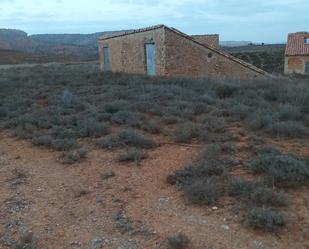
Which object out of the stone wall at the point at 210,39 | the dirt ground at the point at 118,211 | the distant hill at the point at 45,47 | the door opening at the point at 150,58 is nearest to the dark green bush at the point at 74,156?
the dirt ground at the point at 118,211

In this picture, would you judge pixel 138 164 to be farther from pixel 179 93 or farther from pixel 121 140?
pixel 179 93

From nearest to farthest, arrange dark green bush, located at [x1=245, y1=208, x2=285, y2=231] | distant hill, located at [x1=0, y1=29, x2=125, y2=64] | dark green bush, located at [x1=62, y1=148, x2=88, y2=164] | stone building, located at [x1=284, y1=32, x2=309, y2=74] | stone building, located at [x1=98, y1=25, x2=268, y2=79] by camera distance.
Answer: dark green bush, located at [x1=245, y1=208, x2=285, y2=231] < dark green bush, located at [x1=62, y1=148, x2=88, y2=164] < stone building, located at [x1=98, y1=25, x2=268, y2=79] < stone building, located at [x1=284, y1=32, x2=309, y2=74] < distant hill, located at [x1=0, y1=29, x2=125, y2=64]

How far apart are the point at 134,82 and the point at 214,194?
31.5ft

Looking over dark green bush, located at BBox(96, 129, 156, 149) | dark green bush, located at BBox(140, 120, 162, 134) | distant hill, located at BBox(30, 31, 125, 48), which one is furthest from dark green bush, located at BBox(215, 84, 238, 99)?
distant hill, located at BBox(30, 31, 125, 48)

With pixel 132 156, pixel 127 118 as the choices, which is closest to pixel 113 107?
pixel 127 118

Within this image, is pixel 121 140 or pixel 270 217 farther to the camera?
pixel 121 140

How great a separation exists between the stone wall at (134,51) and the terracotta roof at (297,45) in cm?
1781

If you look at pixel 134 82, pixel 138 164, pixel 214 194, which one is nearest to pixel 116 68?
pixel 134 82

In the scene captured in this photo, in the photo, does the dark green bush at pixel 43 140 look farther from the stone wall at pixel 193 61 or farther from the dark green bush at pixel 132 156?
the stone wall at pixel 193 61

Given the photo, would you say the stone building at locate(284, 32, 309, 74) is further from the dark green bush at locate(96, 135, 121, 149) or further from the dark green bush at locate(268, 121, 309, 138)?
the dark green bush at locate(96, 135, 121, 149)

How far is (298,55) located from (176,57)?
20.7 meters

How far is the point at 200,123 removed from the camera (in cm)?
859

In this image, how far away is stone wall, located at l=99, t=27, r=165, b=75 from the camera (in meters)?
16.7

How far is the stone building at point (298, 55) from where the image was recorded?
33.9 meters
